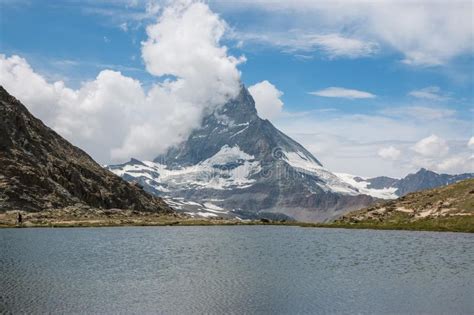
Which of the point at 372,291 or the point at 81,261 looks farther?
the point at 81,261

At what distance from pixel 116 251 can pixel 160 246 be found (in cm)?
1635

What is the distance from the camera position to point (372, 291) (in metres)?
64.1

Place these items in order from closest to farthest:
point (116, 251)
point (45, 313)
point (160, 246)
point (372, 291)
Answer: point (45, 313) → point (372, 291) → point (116, 251) → point (160, 246)

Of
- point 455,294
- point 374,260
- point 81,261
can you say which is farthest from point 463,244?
point 81,261

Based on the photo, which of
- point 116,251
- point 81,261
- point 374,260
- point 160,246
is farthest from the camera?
point 160,246

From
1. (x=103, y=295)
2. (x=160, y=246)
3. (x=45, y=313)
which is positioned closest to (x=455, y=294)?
(x=103, y=295)

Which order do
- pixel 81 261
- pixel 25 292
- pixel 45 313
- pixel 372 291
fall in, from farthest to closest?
1. pixel 81 261
2. pixel 372 291
3. pixel 25 292
4. pixel 45 313

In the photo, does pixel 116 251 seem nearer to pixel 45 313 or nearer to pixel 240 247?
pixel 240 247

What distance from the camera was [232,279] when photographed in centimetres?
7231

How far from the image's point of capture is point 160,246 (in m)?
122

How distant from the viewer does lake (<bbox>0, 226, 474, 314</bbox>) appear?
54844mm

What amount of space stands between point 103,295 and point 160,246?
207 ft

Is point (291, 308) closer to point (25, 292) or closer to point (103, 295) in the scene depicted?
point (103, 295)

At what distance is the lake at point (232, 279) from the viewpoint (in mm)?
54844
